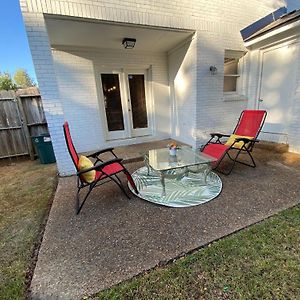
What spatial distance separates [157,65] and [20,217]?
5.09 metres

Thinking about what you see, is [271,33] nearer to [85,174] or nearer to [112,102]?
[112,102]

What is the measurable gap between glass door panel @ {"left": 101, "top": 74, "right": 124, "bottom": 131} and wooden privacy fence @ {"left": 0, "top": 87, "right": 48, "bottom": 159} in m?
1.88

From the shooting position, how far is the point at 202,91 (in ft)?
14.9

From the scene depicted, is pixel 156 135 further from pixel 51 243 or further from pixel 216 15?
pixel 51 243

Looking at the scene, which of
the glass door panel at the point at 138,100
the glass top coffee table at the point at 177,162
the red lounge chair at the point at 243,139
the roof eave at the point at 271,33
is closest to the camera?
the glass top coffee table at the point at 177,162

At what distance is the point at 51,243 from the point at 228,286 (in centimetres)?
176

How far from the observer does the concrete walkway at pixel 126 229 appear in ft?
5.05

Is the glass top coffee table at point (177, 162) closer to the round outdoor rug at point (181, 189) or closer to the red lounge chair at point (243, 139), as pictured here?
the round outdoor rug at point (181, 189)

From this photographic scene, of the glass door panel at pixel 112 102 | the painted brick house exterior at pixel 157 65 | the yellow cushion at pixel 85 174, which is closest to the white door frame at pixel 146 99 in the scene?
the painted brick house exterior at pixel 157 65

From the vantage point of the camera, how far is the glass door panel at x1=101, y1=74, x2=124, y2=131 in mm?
5246

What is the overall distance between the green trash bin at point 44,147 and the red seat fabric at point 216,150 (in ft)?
13.0

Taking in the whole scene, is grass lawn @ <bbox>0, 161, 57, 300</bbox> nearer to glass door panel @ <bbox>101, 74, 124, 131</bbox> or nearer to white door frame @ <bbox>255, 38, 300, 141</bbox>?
glass door panel @ <bbox>101, 74, 124, 131</bbox>

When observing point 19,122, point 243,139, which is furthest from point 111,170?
point 19,122

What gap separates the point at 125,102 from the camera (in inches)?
215
